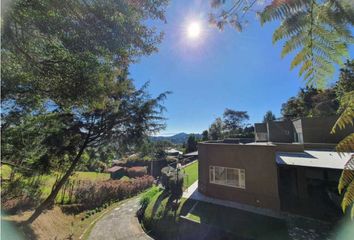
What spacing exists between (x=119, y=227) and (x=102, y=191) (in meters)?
6.57

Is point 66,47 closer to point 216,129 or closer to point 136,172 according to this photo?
point 136,172

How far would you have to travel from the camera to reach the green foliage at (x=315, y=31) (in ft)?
6.23

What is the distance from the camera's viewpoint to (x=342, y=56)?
6.69 feet

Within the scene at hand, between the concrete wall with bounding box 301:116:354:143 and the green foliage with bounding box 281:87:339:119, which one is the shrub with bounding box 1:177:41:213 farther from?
the green foliage with bounding box 281:87:339:119

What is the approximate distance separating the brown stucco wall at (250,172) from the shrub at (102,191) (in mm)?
10394

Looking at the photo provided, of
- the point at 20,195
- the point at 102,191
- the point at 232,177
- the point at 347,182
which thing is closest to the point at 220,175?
the point at 232,177

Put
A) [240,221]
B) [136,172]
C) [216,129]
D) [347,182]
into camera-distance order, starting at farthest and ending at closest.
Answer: [216,129] < [136,172] < [240,221] < [347,182]

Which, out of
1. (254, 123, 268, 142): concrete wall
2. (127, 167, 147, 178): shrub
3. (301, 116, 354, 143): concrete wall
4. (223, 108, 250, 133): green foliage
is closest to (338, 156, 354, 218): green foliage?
(301, 116, 354, 143): concrete wall

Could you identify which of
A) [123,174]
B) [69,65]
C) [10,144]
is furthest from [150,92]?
[123,174]

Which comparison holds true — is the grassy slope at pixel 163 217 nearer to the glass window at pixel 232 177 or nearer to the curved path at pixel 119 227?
the curved path at pixel 119 227

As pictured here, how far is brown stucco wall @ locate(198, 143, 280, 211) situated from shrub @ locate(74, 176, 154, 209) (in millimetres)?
10394

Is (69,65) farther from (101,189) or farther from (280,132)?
(280,132)

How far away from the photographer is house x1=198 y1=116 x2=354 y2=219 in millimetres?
12078

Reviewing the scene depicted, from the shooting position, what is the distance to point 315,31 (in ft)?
6.62
